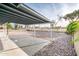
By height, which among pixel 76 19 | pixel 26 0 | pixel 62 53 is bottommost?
pixel 62 53

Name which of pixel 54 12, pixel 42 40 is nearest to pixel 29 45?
pixel 42 40

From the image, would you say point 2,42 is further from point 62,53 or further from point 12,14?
point 62,53

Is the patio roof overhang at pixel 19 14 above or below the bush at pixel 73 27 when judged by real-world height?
above

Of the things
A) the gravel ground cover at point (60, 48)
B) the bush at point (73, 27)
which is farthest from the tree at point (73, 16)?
the gravel ground cover at point (60, 48)

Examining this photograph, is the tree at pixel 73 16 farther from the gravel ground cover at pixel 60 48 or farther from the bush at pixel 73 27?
the gravel ground cover at pixel 60 48

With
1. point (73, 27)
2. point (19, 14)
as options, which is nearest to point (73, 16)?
point (73, 27)

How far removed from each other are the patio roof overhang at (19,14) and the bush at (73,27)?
1.27ft

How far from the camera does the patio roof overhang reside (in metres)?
3.15

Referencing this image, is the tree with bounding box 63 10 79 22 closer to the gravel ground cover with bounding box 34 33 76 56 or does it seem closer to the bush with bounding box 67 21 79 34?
the bush with bounding box 67 21 79 34

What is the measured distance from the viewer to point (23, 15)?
3256mm

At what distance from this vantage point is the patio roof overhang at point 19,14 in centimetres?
315

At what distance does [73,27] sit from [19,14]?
93 centimetres

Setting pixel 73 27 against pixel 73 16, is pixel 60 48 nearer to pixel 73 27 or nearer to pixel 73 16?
pixel 73 27

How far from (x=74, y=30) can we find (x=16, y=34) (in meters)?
0.98
